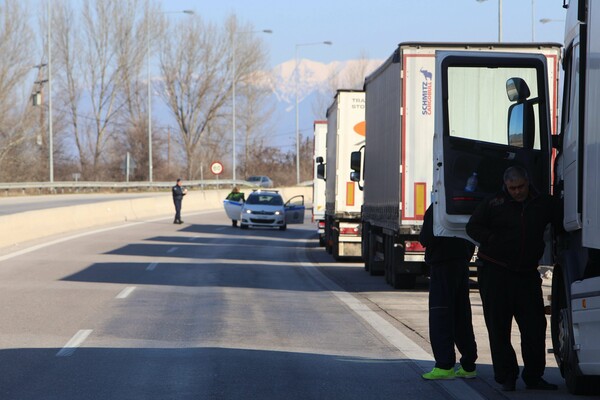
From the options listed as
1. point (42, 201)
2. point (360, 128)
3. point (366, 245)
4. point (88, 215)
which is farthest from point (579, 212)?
point (42, 201)

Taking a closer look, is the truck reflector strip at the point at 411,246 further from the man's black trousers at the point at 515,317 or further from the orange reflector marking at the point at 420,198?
the man's black trousers at the point at 515,317

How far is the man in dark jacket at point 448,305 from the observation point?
8922mm

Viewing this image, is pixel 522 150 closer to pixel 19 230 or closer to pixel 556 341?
pixel 556 341

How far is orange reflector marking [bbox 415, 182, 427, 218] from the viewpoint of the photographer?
663 inches

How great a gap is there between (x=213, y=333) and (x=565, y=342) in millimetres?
4884

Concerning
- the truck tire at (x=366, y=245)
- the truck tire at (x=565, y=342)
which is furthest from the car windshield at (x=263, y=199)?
the truck tire at (x=565, y=342)

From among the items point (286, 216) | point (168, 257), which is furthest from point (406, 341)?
point (286, 216)

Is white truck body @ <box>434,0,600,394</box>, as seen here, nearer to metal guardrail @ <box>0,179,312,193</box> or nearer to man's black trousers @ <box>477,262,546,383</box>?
man's black trousers @ <box>477,262,546,383</box>

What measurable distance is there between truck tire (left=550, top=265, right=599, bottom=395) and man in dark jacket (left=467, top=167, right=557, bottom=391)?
0.46 feet

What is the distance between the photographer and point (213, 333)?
39.3 ft

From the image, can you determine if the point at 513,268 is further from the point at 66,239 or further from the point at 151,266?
the point at 66,239

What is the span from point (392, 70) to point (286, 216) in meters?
24.6

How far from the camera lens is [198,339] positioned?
11.5 meters

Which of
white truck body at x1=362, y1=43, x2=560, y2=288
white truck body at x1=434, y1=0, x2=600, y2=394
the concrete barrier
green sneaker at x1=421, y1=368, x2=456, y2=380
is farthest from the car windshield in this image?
green sneaker at x1=421, y1=368, x2=456, y2=380
